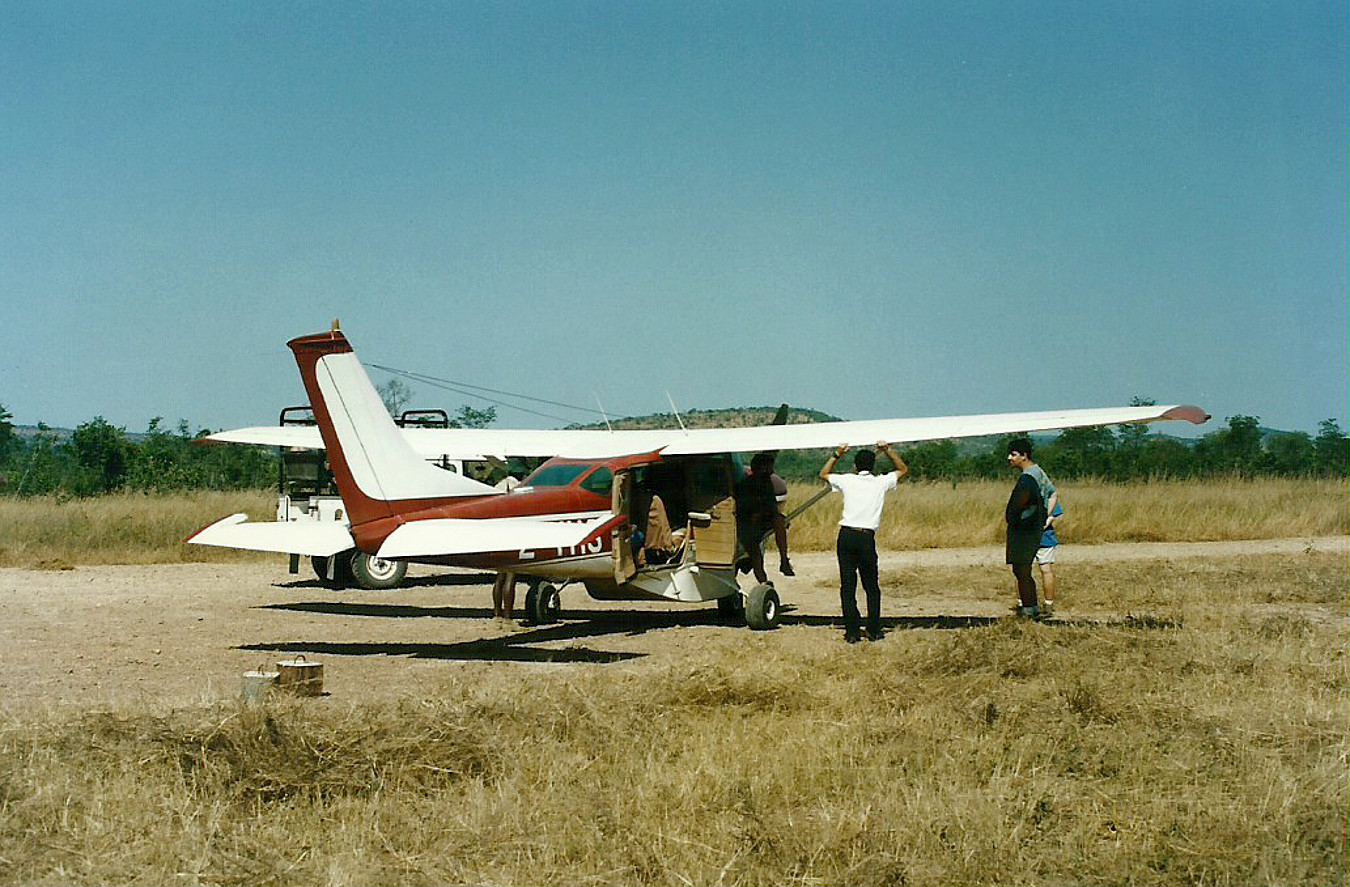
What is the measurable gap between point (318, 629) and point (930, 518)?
16.8 meters

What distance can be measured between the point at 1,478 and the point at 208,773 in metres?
32.7

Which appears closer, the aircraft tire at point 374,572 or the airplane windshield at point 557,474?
the airplane windshield at point 557,474

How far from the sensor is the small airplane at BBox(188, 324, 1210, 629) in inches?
453

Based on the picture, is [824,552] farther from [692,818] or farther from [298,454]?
[692,818]

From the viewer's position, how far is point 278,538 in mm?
11898

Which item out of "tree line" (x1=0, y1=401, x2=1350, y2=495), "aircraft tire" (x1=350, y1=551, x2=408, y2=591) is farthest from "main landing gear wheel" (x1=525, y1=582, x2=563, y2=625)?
"tree line" (x1=0, y1=401, x2=1350, y2=495)

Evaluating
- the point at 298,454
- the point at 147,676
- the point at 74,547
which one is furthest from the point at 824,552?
the point at 147,676

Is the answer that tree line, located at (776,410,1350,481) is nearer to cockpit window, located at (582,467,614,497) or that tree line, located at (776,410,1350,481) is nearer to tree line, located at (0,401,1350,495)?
tree line, located at (0,401,1350,495)

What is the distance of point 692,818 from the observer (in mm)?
5816

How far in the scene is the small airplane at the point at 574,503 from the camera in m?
11.5

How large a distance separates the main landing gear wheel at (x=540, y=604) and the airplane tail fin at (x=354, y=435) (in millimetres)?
2490

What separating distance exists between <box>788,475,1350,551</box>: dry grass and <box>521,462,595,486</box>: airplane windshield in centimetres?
1266

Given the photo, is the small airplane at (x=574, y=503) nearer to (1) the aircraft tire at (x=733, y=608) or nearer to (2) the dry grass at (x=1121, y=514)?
(1) the aircraft tire at (x=733, y=608)

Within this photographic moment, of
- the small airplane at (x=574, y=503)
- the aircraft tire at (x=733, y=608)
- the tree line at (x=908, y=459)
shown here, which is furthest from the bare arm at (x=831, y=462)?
the tree line at (x=908, y=459)
